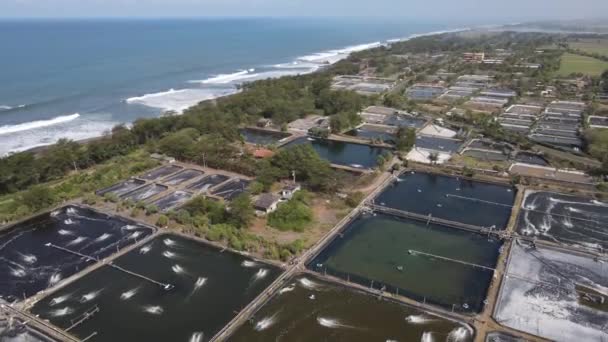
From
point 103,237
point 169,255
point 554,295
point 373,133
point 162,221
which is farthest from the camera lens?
point 373,133

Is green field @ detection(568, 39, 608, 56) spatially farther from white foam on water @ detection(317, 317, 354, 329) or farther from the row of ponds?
white foam on water @ detection(317, 317, 354, 329)

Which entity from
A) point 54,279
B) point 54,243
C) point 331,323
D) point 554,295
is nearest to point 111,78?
point 54,243

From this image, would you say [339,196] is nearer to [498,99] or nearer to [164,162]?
[164,162]

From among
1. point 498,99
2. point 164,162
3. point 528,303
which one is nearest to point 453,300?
point 528,303

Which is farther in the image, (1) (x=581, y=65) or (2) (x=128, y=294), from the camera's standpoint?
(1) (x=581, y=65)

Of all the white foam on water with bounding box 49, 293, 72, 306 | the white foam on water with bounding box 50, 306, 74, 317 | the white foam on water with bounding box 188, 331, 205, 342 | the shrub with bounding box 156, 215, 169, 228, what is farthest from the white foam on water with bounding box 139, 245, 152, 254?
the white foam on water with bounding box 188, 331, 205, 342

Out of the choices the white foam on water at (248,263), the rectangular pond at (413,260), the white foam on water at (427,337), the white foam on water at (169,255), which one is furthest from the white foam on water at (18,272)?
the white foam on water at (427,337)

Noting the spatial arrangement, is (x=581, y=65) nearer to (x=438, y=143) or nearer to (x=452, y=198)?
(x=438, y=143)
